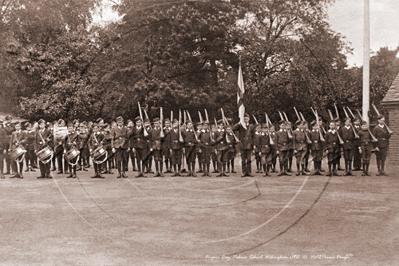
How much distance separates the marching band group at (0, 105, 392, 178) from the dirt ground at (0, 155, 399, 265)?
7.25 feet

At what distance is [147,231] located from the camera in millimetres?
6934

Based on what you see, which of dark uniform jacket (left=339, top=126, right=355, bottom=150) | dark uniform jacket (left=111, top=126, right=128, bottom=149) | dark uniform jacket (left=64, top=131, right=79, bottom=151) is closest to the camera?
dark uniform jacket (left=339, top=126, right=355, bottom=150)

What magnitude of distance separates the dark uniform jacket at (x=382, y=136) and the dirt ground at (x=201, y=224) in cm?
230

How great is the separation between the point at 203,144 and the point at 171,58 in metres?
10.9

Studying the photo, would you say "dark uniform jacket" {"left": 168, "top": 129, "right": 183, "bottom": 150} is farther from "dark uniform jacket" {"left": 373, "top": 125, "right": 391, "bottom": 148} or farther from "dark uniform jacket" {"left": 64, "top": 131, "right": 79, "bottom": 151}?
"dark uniform jacket" {"left": 373, "top": 125, "right": 391, "bottom": 148}

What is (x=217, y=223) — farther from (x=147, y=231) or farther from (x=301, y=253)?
(x=301, y=253)

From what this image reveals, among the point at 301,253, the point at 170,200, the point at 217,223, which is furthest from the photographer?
the point at 170,200

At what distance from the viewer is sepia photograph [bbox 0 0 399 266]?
253 inches

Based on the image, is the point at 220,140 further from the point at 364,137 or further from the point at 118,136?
the point at 364,137

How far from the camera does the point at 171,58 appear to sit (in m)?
25.2

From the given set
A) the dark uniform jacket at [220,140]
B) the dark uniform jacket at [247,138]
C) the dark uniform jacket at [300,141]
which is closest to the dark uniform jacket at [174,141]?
the dark uniform jacket at [220,140]

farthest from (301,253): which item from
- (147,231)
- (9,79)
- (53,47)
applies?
(9,79)

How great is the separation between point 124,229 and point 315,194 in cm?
538

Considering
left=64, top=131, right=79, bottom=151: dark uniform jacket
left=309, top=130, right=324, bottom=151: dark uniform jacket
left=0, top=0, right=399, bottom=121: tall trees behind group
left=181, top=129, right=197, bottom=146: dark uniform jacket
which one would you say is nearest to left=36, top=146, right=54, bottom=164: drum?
left=64, top=131, right=79, bottom=151: dark uniform jacket
